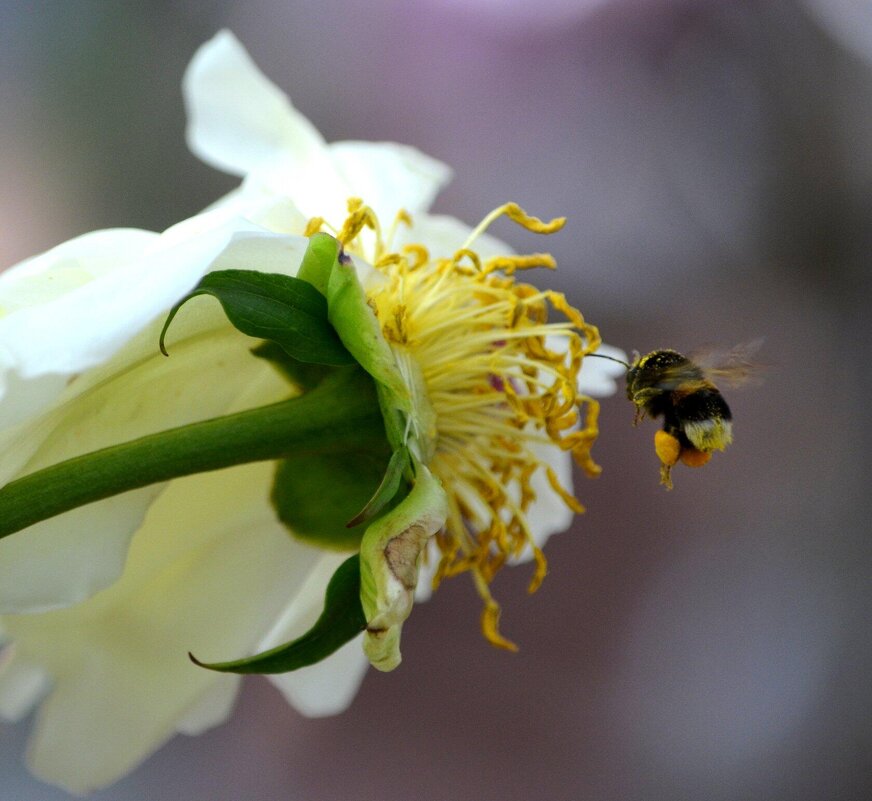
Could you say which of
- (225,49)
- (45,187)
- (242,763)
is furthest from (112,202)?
(225,49)

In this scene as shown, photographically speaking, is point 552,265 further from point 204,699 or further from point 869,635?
point 869,635

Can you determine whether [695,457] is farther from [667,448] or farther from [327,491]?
[327,491]

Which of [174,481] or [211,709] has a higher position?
[174,481]

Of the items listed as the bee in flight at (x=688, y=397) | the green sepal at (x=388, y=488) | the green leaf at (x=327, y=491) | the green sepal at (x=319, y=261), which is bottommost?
the green leaf at (x=327, y=491)

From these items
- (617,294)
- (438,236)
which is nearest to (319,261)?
(438,236)

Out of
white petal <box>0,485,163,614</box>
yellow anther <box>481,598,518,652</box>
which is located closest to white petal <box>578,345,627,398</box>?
yellow anther <box>481,598,518,652</box>

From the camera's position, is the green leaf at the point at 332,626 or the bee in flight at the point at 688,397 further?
the bee in flight at the point at 688,397

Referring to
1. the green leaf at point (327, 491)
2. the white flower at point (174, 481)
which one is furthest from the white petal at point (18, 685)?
the green leaf at point (327, 491)

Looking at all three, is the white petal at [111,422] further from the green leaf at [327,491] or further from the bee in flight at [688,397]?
the bee in flight at [688,397]
